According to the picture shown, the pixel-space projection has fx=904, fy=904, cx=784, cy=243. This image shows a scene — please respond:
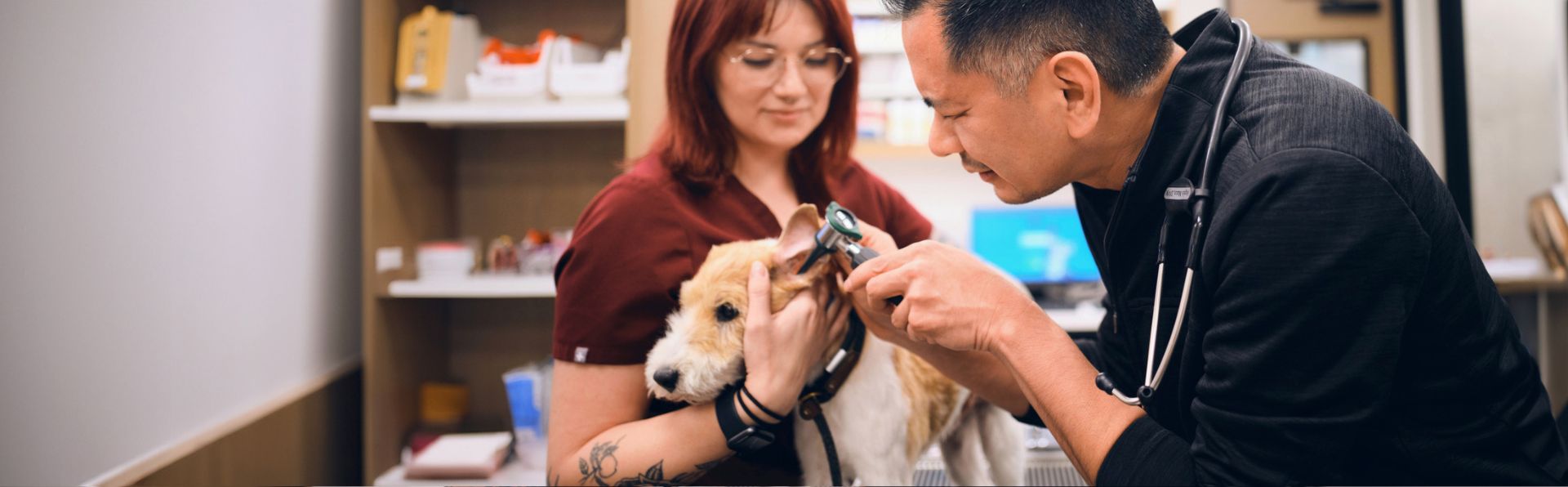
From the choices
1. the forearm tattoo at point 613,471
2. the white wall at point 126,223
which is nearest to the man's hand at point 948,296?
the forearm tattoo at point 613,471

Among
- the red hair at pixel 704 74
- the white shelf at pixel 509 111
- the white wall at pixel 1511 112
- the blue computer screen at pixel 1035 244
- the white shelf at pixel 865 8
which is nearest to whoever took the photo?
the red hair at pixel 704 74

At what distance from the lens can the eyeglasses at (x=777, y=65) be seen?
1.28 metres

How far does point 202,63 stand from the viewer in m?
1.07

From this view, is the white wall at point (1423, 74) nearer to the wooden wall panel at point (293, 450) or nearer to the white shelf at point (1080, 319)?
the white shelf at point (1080, 319)

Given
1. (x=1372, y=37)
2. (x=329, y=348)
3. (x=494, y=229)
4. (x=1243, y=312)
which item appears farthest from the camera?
(x=1372, y=37)

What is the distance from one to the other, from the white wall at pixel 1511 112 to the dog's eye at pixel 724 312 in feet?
9.87

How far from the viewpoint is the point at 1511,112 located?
2.99 metres

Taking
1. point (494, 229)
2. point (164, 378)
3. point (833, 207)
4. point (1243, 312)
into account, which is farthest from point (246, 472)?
point (494, 229)

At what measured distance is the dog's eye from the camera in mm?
1161

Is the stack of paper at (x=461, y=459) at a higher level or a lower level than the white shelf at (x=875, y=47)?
lower

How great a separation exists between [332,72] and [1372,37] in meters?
3.43

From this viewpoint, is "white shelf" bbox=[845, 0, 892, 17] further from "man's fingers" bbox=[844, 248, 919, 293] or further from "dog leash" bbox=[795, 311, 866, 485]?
"man's fingers" bbox=[844, 248, 919, 293]

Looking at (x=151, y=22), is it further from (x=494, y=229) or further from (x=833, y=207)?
(x=494, y=229)

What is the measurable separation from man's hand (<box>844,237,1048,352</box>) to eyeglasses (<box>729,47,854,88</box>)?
1.27ft
